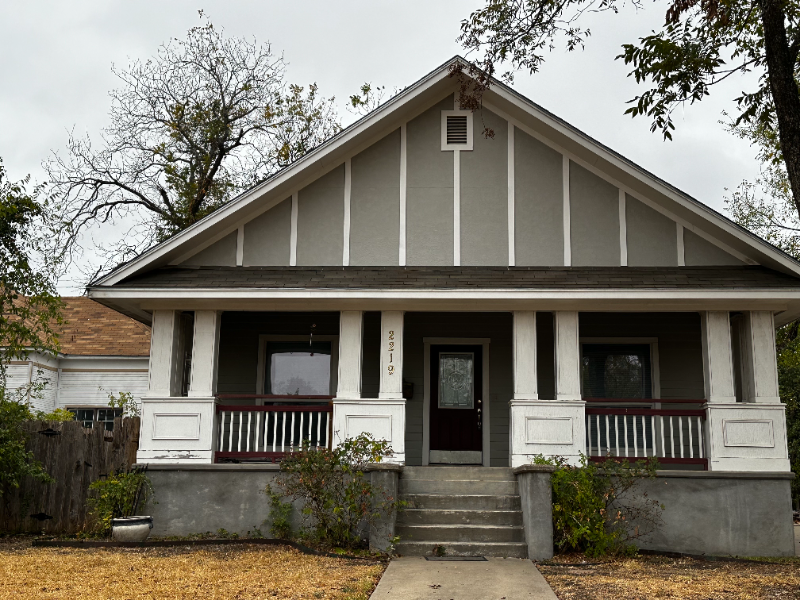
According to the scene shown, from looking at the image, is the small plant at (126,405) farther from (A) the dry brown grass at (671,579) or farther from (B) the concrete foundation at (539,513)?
(A) the dry brown grass at (671,579)

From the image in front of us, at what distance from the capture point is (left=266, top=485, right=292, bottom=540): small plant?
1080cm

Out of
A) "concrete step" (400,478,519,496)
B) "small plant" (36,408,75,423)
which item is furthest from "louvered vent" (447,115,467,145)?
"small plant" (36,408,75,423)

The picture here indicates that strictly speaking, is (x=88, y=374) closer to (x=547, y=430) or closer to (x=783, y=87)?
(x=547, y=430)

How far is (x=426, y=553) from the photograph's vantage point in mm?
9828

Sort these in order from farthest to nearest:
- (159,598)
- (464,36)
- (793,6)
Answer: (793,6)
(464,36)
(159,598)

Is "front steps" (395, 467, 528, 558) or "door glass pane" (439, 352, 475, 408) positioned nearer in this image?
"front steps" (395, 467, 528, 558)

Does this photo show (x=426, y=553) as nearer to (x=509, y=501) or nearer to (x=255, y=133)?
(x=509, y=501)

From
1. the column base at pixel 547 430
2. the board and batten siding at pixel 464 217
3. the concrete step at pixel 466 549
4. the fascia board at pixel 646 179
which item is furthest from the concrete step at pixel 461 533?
the fascia board at pixel 646 179

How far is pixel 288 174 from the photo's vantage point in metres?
12.0

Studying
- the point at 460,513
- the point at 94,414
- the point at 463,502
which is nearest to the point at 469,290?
the point at 463,502

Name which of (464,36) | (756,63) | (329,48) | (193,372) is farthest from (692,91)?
(329,48)

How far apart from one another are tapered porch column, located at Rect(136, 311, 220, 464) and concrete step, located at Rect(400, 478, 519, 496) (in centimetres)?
284

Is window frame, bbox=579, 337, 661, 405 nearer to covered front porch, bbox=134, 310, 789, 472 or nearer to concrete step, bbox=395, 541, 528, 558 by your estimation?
covered front porch, bbox=134, 310, 789, 472

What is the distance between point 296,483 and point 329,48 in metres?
16.3
